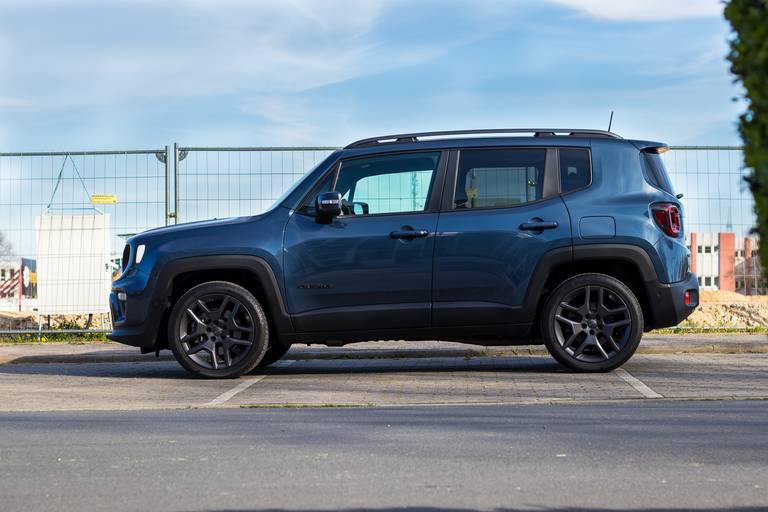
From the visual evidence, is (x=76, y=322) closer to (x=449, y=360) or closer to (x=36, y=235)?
(x=36, y=235)

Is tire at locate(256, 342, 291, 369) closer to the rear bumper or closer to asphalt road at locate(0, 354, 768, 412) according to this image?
asphalt road at locate(0, 354, 768, 412)

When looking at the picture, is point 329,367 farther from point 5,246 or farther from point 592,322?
point 5,246

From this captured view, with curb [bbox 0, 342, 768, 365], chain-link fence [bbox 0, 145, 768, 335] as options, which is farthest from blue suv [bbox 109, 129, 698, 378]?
chain-link fence [bbox 0, 145, 768, 335]

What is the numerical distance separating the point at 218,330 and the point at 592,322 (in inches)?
124

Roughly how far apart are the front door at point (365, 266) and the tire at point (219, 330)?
1.15 feet

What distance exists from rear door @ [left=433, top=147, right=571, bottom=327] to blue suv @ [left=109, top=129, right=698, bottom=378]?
0.01m

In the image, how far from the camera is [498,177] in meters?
10.1

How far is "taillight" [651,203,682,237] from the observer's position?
9875 millimetres

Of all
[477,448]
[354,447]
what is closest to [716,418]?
[477,448]

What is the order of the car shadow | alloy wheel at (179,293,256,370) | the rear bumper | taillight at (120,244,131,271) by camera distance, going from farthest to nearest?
the car shadow < taillight at (120,244,131,271) < alloy wheel at (179,293,256,370) < the rear bumper

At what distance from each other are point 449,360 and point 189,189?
445cm

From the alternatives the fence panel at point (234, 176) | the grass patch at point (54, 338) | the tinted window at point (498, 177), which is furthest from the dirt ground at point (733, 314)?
the tinted window at point (498, 177)

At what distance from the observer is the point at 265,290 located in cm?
1009

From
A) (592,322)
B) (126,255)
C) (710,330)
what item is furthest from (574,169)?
(710,330)
